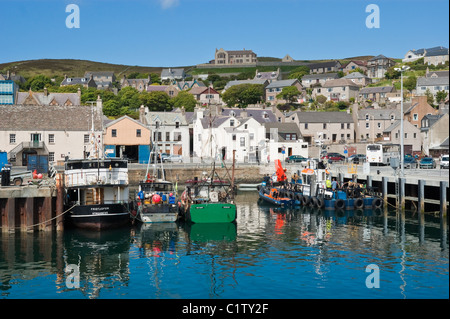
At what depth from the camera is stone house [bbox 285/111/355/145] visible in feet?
317

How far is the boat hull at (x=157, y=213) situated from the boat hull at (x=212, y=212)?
1.58 metres

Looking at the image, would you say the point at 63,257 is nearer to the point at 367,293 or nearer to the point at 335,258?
the point at 335,258

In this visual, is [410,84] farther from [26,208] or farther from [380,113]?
[26,208]

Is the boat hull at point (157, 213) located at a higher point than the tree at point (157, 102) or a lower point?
lower

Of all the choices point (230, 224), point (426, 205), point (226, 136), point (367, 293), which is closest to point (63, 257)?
point (230, 224)

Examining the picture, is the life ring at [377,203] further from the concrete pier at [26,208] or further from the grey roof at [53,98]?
the grey roof at [53,98]

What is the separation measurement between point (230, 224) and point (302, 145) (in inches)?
1751

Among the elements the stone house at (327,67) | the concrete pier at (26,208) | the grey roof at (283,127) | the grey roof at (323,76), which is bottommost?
the concrete pier at (26,208)

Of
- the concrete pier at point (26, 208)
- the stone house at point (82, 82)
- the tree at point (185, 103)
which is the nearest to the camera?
the concrete pier at point (26, 208)

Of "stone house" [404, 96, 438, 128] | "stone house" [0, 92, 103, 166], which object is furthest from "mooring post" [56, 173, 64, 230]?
"stone house" [404, 96, 438, 128]

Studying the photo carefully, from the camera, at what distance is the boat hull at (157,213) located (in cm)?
3700

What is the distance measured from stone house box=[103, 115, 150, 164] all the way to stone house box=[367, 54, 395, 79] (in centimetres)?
12897

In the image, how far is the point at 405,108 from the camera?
10319 cm

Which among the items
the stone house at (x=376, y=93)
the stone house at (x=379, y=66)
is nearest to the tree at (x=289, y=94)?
the stone house at (x=376, y=93)
